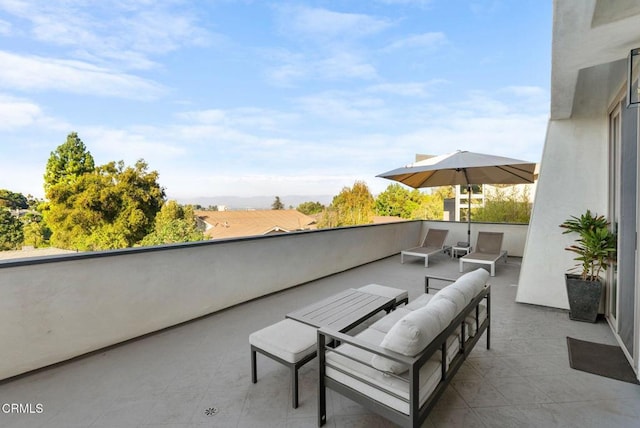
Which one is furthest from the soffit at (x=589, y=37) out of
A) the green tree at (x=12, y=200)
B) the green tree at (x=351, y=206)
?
the green tree at (x=12, y=200)

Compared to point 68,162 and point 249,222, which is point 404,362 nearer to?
point 249,222

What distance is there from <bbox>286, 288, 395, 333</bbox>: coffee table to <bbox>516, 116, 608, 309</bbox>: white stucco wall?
8.36ft

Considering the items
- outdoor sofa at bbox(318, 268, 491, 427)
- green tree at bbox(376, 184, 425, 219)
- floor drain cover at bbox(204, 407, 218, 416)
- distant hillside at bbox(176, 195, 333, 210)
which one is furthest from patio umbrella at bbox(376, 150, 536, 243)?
green tree at bbox(376, 184, 425, 219)

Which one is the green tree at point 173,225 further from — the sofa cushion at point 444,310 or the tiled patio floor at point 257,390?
the sofa cushion at point 444,310

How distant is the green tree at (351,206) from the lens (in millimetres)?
14695

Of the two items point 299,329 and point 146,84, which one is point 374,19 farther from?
point 146,84

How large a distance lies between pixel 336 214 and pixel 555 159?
1118 cm

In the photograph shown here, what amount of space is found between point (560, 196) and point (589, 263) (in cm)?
97

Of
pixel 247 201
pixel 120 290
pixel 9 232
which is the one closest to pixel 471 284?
pixel 120 290

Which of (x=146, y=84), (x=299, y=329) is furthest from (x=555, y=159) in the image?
(x=146, y=84)

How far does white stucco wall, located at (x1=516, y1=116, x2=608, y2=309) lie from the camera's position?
3.84 m

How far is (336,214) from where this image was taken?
1495 cm

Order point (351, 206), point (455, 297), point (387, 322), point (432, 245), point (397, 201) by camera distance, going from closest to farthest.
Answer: point (455, 297), point (387, 322), point (432, 245), point (351, 206), point (397, 201)

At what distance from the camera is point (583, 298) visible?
3.60m
